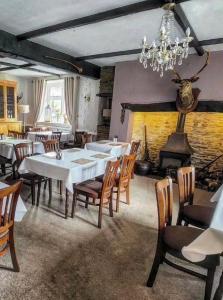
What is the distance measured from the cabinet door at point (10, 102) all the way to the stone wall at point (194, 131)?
4441 mm

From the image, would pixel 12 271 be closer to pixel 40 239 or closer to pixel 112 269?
pixel 40 239

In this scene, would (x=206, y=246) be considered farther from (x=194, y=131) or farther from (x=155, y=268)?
(x=194, y=131)

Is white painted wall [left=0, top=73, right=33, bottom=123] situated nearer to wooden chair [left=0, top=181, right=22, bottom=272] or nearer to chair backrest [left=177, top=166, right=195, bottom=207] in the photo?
wooden chair [left=0, top=181, right=22, bottom=272]

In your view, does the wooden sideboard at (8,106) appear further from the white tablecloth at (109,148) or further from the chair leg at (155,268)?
the chair leg at (155,268)

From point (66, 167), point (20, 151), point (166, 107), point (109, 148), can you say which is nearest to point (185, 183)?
point (66, 167)

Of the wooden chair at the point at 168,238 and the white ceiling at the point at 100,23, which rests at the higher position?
the white ceiling at the point at 100,23

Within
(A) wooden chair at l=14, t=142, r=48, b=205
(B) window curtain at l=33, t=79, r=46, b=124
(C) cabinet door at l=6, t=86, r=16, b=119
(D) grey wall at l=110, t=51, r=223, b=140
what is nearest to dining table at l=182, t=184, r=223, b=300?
(A) wooden chair at l=14, t=142, r=48, b=205

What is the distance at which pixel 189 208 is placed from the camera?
2.17 metres

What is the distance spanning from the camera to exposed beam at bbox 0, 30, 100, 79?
12.2ft

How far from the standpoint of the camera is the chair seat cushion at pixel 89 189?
2.51m

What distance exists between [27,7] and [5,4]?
27cm

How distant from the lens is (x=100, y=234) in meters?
2.39

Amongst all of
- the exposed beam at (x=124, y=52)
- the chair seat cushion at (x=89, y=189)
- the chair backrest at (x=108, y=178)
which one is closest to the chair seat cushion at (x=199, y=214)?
the chair backrest at (x=108, y=178)

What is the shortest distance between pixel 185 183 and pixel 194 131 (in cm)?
325
